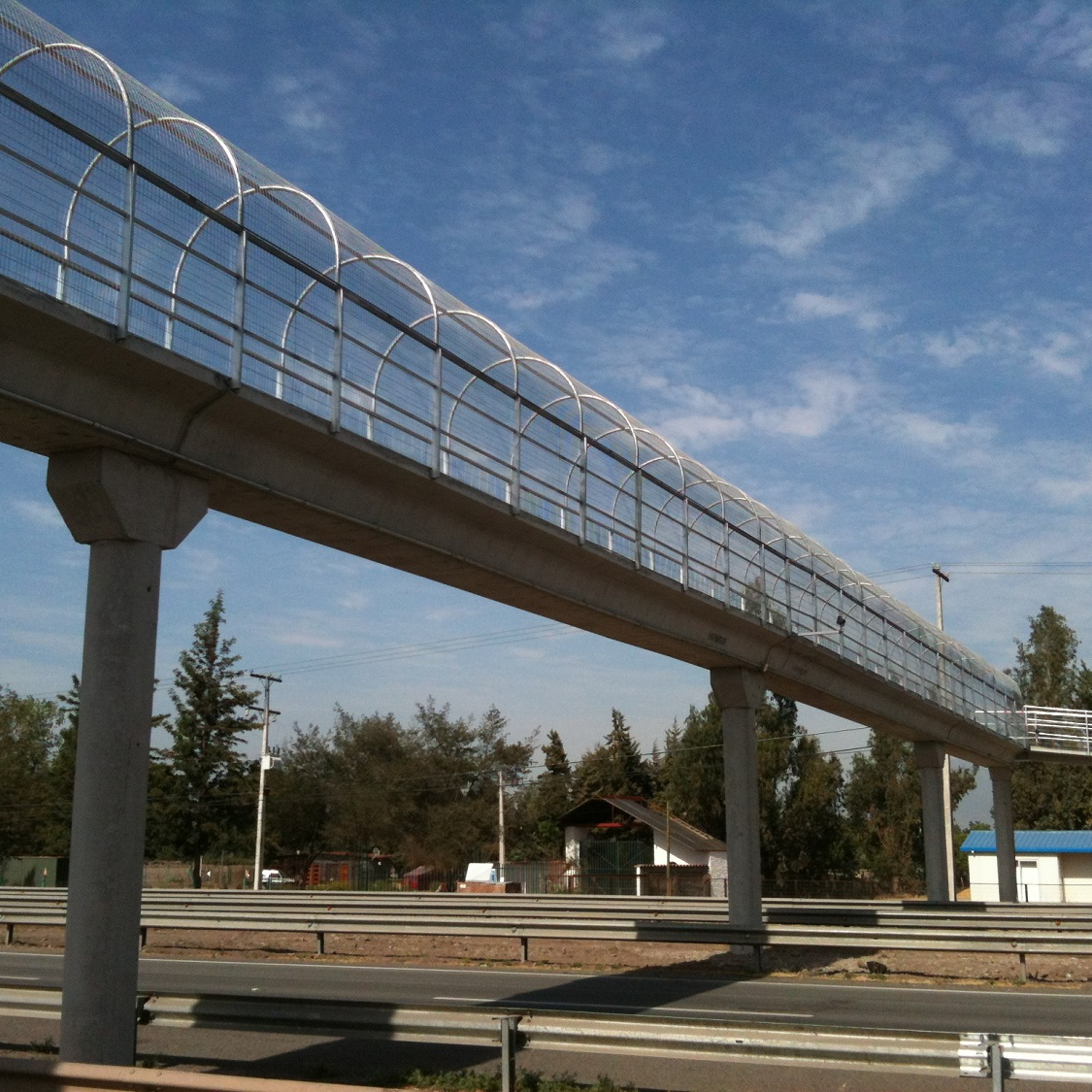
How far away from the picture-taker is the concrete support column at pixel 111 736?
36.9ft

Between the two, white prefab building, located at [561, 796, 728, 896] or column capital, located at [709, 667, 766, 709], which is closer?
column capital, located at [709, 667, 766, 709]

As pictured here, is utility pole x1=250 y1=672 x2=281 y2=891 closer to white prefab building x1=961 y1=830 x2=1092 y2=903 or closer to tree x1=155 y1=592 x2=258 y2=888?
tree x1=155 y1=592 x2=258 y2=888

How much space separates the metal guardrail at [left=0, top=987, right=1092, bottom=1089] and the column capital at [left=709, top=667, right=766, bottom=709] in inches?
669

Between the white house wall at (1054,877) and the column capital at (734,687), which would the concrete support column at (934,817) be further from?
the white house wall at (1054,877)

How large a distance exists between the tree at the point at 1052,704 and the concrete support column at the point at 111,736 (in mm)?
73761

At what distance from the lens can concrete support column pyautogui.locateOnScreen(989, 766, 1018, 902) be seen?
45.6m

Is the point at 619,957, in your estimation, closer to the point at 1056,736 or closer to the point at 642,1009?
the point at 642,1009

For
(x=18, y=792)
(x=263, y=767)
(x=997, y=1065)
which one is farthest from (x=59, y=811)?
(x=997, y=1065)

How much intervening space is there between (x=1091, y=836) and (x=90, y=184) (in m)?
60.5

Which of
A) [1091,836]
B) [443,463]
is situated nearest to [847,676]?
[443,463]

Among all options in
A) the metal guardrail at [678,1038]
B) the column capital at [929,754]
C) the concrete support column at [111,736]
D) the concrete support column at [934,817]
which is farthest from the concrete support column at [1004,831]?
the concrete support column at [111,736]

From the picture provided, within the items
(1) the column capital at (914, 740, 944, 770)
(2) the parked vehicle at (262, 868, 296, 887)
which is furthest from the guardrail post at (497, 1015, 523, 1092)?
(2) the parked vehicle at (262, 868, 296, 887)

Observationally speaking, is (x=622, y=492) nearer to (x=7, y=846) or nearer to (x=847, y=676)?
(x=847, y=676)

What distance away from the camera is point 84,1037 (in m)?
11.0
